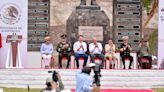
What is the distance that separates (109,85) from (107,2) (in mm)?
6381

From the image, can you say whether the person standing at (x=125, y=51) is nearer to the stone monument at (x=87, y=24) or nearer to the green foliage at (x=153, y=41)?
the stone monument at (x=87, y=24)

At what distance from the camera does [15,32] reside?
23047 mm

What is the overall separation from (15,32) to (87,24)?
12.2 feet

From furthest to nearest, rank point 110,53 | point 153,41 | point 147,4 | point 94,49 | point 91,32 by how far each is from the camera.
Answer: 1. point 147,4
2. point 153,41
3. point 91,32
4. point 110,53
5. point 94,49

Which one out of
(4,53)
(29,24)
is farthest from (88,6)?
(4,53)

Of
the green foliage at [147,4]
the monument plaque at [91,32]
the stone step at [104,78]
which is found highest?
the green foliage at [147,4]

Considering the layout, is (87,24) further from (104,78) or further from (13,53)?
(104,78)

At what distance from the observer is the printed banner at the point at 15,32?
22.8 m

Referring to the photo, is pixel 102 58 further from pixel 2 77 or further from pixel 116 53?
pixel 2 77

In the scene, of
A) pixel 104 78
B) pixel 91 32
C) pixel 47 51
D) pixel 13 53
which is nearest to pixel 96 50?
pixel 47 51

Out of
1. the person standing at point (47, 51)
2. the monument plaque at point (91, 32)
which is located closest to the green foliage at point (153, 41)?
the monument plaque at point (91, 32)

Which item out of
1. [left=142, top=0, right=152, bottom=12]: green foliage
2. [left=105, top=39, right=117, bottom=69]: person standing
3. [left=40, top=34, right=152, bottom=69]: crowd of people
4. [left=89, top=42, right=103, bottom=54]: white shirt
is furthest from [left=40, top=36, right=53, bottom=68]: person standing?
[left=142, top=0, right=152, bottom=12]: green foliage

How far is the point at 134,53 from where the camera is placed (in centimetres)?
2562

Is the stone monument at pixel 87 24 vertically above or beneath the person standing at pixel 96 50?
above
